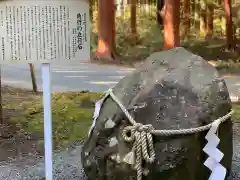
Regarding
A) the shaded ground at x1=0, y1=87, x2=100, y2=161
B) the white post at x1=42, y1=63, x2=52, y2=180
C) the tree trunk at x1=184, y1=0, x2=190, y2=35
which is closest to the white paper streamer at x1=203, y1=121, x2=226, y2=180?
the white post at x1=42, y1=63, x2=52, y2=180

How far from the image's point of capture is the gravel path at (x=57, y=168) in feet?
12.0

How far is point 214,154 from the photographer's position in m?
2.96

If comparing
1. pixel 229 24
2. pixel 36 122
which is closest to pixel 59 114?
pixel 36 122

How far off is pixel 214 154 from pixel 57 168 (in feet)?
4.52

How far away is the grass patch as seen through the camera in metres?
4.89

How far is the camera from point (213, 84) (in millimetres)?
3152

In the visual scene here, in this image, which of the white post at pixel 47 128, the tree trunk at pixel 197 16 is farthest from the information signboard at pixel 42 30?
the tree trunk at pixel 197 16

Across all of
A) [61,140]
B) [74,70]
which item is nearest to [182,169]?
[61,140]

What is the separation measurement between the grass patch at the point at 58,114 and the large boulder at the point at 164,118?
1.56 meters

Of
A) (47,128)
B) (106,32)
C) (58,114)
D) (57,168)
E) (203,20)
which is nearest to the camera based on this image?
(47,128)

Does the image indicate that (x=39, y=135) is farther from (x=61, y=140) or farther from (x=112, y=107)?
(x=112, y=107)

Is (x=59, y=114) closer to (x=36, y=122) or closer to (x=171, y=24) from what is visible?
(x=36, y=122)

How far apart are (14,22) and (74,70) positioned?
27.7 feet

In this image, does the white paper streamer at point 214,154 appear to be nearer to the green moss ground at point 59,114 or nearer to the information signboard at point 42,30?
the information signboard at point 42,30
